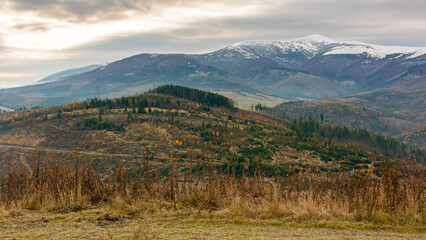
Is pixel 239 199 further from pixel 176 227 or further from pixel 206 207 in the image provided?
pixel 176 227

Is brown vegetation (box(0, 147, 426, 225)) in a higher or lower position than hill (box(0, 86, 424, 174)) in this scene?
higher

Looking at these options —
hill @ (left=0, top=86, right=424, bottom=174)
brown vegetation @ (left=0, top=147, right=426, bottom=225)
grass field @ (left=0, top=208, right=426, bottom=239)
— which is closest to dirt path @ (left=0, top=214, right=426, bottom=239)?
grass field @ (left=0, top=208, right=426, bottom=239)

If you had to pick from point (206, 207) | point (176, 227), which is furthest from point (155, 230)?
point (206, 207)

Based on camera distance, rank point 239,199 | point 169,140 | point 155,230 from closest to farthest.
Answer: point 155,230 < point 239,199 < point 169,140

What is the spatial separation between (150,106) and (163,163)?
8676 cm

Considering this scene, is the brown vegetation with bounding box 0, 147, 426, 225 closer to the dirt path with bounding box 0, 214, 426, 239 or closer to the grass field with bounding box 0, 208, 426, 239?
the grass field with bounding box 0, 208, 426, 239

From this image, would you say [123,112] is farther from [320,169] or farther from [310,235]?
[310,235]

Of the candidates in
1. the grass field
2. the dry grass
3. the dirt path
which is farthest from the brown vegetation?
the dirt path

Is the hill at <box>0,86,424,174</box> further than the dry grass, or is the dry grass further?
the hill at <box>0,86,424,174</box>

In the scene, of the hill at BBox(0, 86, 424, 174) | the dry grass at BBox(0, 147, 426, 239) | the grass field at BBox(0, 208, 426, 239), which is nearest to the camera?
the grass field at BBox(0, 208, 426, 239)

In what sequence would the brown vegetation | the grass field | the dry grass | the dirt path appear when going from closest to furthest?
the dirt path → the grass field → the dry grass → the brown vegetation

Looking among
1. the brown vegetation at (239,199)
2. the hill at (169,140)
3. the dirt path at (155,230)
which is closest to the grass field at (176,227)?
the dirt path at (155,230)

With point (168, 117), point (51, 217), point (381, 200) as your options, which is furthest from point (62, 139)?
point (381, 200)

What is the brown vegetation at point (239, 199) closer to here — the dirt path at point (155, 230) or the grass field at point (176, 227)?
the grass field at point (176, 227)
